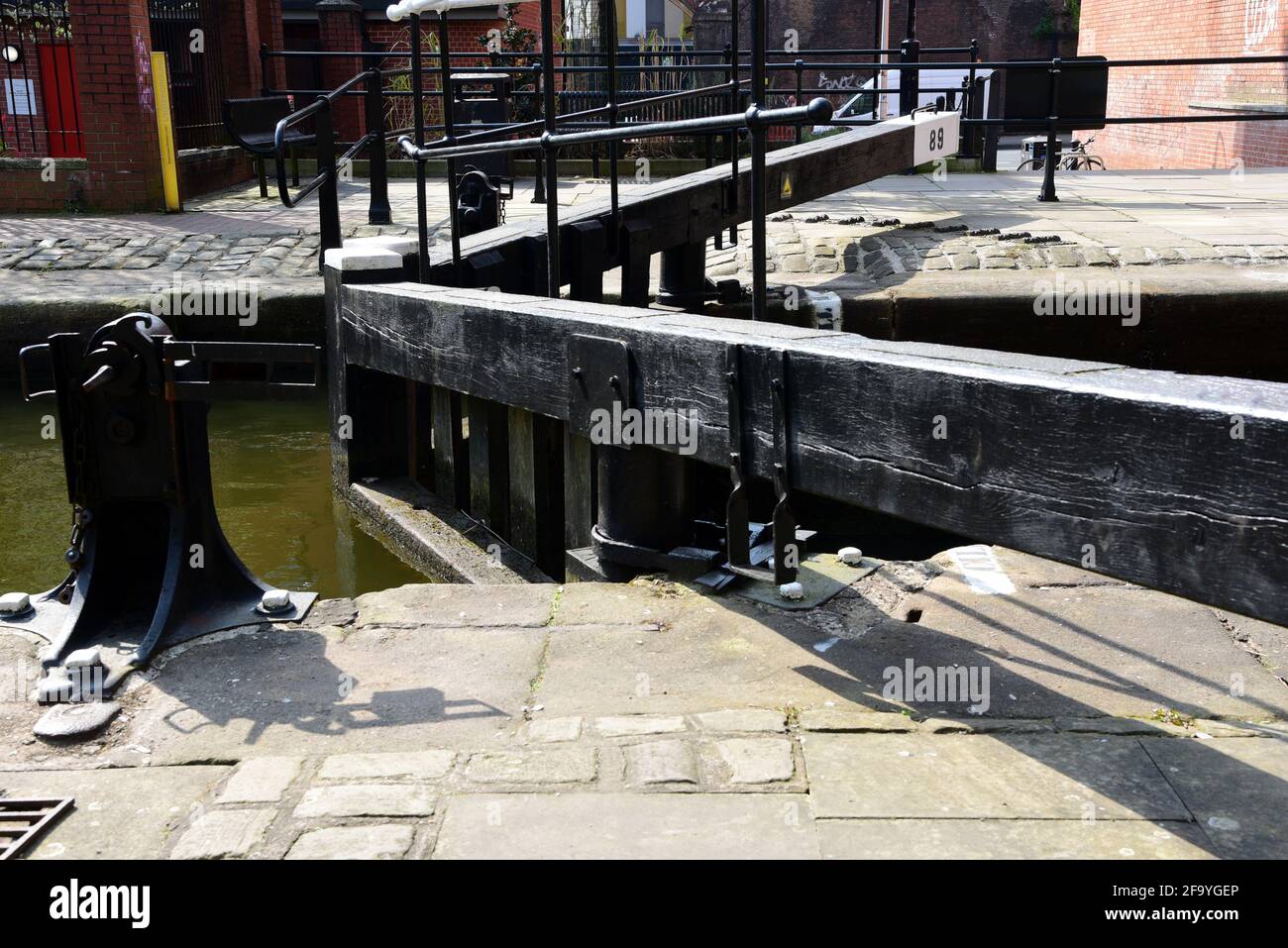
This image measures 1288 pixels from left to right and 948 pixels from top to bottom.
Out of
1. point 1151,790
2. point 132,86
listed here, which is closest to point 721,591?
point 1151,790

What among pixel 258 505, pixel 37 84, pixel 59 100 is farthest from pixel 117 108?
pixel 258 505

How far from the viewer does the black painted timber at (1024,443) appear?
8.07 ft

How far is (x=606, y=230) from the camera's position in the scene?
675 cm

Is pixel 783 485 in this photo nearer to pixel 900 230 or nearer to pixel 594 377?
pixel 594 377

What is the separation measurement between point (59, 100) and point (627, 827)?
43.3 ft

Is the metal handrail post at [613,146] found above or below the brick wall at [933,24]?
below

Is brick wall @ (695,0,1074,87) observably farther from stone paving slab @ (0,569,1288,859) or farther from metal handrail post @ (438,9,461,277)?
stone paving slab @ (0,569,1288,859)

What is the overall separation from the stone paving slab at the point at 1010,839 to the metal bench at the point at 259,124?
7.16m

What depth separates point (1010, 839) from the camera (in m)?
2.57

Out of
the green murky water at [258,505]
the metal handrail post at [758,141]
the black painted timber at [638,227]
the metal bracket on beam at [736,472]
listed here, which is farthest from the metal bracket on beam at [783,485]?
the black painted timber at [638,227]

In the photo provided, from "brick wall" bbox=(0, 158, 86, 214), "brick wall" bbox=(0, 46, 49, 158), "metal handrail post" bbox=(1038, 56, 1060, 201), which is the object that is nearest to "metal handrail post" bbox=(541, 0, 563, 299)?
"metal handrail post" bbox=(1038, 56, 1060, 201)

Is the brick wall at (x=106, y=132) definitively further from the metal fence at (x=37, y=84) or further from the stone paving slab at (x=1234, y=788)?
the stone paving slab at (x=1234, y=788)

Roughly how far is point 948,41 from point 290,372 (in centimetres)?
3943
